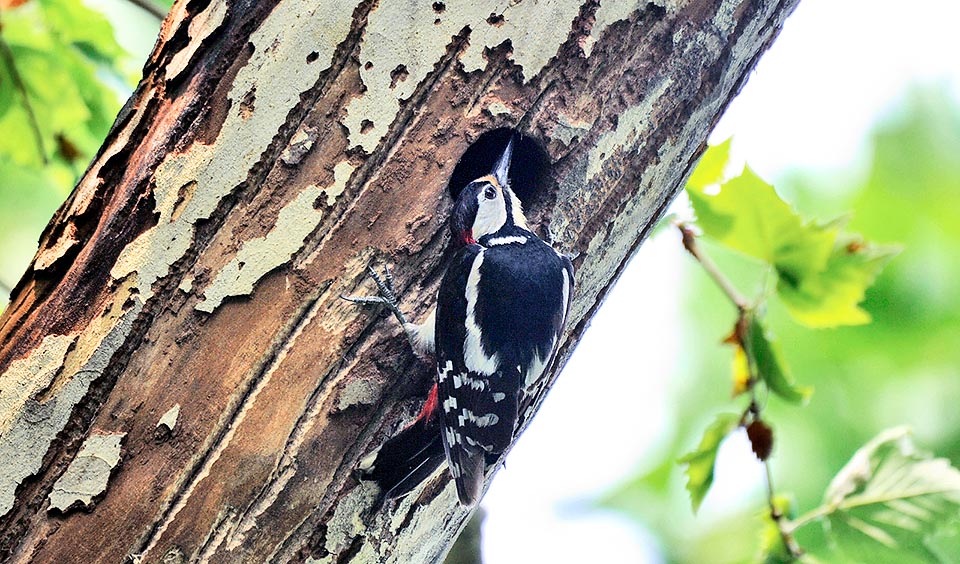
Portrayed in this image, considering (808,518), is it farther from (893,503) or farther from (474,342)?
(474,342)

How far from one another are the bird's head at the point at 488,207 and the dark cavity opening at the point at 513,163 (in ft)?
0.04

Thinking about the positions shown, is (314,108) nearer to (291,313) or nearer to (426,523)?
(291,313)

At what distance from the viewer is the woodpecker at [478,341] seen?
1341 millimetres

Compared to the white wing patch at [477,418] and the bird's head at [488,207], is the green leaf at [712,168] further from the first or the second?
the white wing patch at [477,418]

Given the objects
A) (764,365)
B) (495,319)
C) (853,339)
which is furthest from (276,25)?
(853,339)

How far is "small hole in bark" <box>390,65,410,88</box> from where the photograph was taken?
1.34m

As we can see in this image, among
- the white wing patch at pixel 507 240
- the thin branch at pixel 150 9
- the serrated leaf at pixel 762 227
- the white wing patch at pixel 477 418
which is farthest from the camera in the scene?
the thin branch at pixel 150 9

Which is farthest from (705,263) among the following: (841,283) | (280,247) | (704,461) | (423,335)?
(280,247)

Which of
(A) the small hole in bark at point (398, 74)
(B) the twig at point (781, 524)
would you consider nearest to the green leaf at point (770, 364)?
(B) the twig at point (781, 524)

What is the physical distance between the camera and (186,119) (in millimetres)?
1354

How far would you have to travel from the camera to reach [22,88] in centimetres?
217

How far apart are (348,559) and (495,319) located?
0.42 meters

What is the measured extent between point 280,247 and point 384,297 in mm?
167

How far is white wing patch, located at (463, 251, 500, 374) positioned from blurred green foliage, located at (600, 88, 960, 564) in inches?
159
